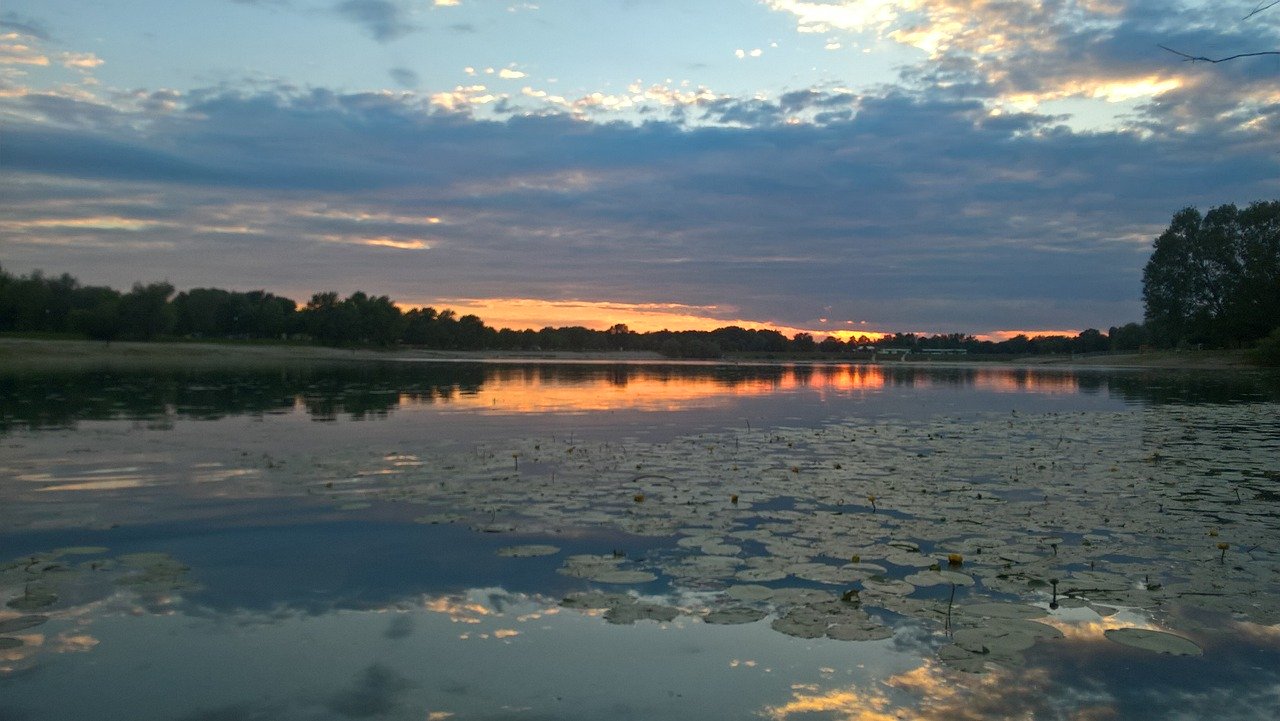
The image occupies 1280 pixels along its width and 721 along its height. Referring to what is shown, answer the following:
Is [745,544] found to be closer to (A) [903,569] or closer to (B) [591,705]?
(A) [903,569]

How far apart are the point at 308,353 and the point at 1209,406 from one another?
4217 inches

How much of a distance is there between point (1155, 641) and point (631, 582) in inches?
158

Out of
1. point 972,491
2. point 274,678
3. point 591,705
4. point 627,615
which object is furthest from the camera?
point 972,491

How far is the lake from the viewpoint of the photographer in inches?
200

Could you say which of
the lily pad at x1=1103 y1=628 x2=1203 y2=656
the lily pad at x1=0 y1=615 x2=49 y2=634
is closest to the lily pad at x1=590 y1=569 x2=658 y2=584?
the lily pad at x1=1103 y1=628 x2=1203 y2=656

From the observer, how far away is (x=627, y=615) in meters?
6.36

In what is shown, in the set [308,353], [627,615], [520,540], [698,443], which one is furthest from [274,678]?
[308,353]

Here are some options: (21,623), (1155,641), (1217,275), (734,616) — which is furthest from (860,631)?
(1217,275)

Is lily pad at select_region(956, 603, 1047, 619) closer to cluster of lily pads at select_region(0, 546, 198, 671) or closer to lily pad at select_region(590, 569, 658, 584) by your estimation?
lily pad at select_region(590, 569, 658, 584)

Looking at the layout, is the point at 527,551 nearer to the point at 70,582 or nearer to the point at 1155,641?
the point at 70,582

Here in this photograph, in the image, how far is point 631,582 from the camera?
7.23 meters

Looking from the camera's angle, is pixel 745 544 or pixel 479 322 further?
pixel 479 322

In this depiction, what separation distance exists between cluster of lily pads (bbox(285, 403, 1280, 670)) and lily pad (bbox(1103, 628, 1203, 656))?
2 cm

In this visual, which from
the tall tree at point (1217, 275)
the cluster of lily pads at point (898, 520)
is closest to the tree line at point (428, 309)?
the tall tree at point (1217, 275)
